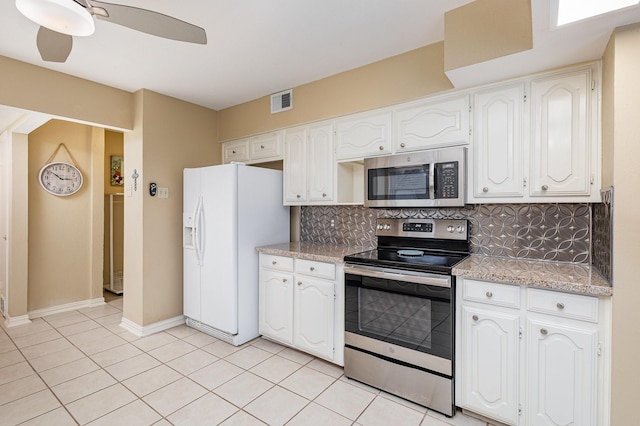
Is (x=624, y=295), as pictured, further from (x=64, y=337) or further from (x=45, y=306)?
(x=45, y=306)

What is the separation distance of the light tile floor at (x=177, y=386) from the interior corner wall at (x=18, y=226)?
1.38ft

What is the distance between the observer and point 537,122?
79.7 inches

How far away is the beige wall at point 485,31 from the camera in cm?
175

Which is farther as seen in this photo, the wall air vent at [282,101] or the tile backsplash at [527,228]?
the wall air vent at [282,101]

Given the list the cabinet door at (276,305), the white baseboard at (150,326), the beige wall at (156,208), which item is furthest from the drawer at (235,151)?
the white baseboard at (150,326)

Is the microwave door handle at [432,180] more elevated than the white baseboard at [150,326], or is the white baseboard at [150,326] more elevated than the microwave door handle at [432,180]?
the microwave door handle at [432,180]

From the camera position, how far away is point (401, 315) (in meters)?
2.14

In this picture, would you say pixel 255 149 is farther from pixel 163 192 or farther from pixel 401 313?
pixel 401 313

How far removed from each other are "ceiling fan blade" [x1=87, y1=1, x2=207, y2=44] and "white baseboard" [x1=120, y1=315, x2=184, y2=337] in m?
2.81

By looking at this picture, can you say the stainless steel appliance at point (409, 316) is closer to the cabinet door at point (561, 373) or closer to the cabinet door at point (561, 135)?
the cabinet door at point (561, 373)

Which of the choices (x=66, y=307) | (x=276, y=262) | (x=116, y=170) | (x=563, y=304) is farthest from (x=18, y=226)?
(x=563, y=304)

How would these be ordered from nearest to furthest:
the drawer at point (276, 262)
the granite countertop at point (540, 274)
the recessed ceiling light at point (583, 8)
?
the recessed ceiling light at point (583, 8) < the granite countertop at point (540, 274) < the drawer at point (276, 262)

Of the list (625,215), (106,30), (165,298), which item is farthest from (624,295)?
(165,298)

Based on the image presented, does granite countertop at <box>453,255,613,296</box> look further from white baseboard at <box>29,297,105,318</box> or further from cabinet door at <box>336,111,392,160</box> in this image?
white baseboard at <box>29,297,105,318</box>
